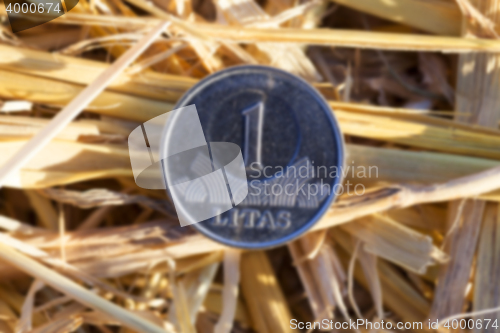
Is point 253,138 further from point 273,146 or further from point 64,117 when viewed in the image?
point 64,117

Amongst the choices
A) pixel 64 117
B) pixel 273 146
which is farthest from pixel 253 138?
pixel 64 117

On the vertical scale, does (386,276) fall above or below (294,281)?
above

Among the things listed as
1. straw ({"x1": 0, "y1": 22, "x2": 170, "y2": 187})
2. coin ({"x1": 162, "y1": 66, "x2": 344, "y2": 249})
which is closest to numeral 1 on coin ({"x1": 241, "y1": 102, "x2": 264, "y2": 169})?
coin ({"x1": 162, "y1": 66, "x2": 344, "y2": 249})

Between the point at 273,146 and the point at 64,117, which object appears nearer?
the point at 64,117

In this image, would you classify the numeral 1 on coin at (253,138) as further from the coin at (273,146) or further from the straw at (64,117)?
the straw at (64,117)

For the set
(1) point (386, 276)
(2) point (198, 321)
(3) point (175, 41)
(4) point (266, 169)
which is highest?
(3) point (175, 41)

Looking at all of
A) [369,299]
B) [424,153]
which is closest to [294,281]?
[369,299]

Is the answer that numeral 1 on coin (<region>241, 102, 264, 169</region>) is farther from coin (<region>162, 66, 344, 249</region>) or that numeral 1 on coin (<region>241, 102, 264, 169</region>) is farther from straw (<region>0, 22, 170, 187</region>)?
straw (<region>0, 22, 170, 187</region>)

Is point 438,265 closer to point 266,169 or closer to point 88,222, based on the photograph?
point 266,169
